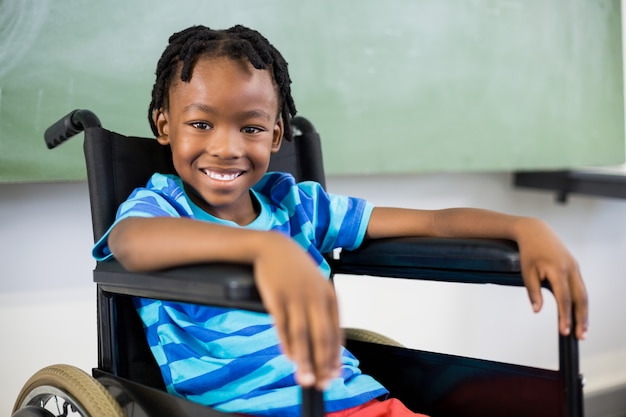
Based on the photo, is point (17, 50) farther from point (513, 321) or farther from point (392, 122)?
point (513, 321)

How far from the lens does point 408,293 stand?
2.11 m

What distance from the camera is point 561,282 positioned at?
948 millimetres

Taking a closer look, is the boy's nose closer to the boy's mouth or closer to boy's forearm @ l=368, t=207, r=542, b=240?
the boy's mouth

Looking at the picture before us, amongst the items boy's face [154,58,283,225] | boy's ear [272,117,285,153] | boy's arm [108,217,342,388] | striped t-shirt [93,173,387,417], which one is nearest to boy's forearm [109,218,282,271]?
boy's arm [108,217,342,388]

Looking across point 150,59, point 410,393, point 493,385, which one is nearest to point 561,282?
point 493,385

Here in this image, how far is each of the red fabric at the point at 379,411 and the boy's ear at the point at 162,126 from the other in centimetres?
46

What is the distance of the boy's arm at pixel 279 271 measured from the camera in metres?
0.66

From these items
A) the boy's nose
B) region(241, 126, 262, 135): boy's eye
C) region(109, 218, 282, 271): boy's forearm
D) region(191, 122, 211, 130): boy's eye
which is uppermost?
region(191, 122, 211, 130): boy's eye

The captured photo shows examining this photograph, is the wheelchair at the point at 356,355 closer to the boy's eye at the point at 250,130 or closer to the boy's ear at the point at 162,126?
the boy's ear at the point at 162,126

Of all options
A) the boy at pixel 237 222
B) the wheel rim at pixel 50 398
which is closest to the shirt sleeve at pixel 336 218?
the boy at pixel 237 222

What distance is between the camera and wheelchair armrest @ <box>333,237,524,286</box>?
1021mm

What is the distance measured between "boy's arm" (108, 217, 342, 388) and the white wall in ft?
2.38

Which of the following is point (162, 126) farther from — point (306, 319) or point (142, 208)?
point (306, 319)

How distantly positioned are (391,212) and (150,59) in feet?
1.86
